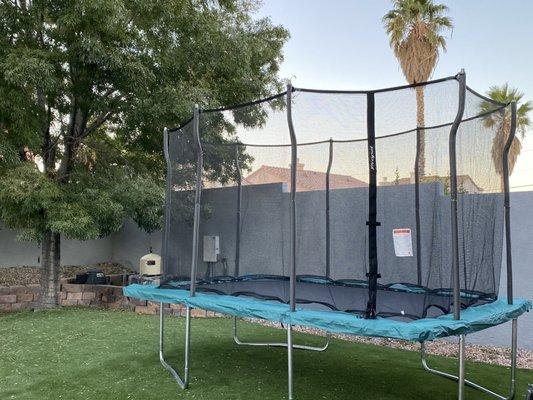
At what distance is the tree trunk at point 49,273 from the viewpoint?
6.65 meters

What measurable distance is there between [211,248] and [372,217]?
145 centimetres

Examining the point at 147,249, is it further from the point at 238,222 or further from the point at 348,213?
the point at 348,213

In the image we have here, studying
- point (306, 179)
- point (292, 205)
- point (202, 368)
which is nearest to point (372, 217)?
point (292, 205)

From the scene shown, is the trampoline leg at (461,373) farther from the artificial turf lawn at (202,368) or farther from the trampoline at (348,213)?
the artificial turf lawn at (202,368)

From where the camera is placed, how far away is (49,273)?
263 inches

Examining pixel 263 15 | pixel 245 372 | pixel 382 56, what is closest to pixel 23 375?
pixel 245 372

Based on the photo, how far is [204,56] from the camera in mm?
6523

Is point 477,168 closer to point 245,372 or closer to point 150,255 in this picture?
point 245,372

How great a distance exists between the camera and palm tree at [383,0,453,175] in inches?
365

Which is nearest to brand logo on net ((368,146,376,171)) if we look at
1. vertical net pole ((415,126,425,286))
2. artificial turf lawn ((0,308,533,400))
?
vertical net pole ((415,126,425,286))

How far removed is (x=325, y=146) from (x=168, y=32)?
3.73 m

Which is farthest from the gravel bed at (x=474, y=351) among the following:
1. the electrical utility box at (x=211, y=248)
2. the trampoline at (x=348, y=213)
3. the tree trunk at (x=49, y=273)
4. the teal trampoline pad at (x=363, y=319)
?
the tree trunk at (x=49, y=273)

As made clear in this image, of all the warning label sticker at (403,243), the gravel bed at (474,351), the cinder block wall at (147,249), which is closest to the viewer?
the warning label sticker at (403,243)

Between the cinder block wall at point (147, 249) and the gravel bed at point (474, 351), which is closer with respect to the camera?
the gravel bed at point (474, 351)
